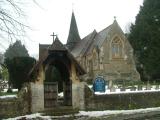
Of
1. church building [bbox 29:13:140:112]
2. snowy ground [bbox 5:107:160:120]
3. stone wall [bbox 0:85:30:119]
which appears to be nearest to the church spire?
church building [bbox 29:13:140:112]

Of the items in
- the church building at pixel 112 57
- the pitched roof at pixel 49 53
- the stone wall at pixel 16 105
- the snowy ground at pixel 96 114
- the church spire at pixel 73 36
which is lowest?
the snowy ground at pixel 96 114

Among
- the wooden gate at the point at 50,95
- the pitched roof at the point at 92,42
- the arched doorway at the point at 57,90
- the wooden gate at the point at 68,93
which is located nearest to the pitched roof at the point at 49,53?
the arched doorway at the point at 57,90

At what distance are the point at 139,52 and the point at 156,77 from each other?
5.19 m

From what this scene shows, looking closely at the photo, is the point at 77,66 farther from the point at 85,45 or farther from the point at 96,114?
the point at 85,45

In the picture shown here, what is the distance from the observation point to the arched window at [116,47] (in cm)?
5422

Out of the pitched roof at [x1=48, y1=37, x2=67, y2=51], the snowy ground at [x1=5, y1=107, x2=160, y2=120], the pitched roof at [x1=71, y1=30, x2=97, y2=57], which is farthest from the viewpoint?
the pitched roof at [x1=71, y1=30, x2=97, y2=57]

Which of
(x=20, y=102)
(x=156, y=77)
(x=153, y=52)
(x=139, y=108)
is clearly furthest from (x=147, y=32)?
(x=20, y=102)

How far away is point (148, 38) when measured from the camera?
50344mm

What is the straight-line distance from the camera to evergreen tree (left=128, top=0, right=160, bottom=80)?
48125 millimetres

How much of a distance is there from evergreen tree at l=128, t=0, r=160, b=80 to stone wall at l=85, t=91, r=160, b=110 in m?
22.0

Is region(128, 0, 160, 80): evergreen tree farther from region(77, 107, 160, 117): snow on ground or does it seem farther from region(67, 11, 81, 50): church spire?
region(77, 107, 160, 117): snow on ground

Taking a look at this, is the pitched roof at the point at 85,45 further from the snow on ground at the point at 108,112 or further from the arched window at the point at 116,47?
the snow on ground at the point at 108,112

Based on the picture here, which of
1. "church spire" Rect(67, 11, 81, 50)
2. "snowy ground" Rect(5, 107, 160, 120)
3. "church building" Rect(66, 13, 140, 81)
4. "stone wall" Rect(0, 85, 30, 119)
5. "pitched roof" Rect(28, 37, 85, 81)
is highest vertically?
"church spire" Rect(67, 11, 81, 50)

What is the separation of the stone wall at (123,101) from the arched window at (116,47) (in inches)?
1115
